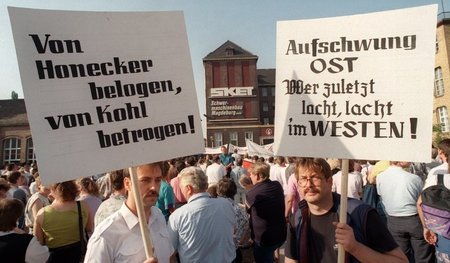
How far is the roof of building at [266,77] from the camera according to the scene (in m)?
56.2

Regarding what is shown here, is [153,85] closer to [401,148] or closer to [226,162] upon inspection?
[401,148]

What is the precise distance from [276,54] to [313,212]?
1.09m

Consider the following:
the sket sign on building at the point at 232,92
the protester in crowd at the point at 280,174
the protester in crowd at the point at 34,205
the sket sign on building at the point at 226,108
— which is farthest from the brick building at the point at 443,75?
the protester in crowd at the point at 34,205

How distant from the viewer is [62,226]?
12.2 feet

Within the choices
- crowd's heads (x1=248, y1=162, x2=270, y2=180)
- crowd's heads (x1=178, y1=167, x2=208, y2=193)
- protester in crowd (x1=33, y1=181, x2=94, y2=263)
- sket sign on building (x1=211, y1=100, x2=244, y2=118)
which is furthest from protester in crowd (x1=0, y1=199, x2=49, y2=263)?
sket sign on building (x1=211, y1=100, x2=244, y2=118)

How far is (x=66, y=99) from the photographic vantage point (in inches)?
76.7

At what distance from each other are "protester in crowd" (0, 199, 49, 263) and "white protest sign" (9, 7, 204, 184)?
1.56 meters

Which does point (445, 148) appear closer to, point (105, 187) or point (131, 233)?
point (131, 233)

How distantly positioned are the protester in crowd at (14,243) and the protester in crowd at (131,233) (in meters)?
1.30

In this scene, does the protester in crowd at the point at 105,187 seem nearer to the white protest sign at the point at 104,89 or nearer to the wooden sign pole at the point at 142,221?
the white protest sign at the point at 104,89

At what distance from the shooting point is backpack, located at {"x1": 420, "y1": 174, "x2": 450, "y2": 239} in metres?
2.98

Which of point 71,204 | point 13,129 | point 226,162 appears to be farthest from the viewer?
point 13,129

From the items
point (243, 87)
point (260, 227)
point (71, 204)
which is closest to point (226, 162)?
point (260, 227)

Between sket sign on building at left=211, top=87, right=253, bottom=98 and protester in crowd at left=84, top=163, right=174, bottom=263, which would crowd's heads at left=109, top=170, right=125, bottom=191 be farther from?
sket sign on building at left=211, top=87, right=253, bottom=98
